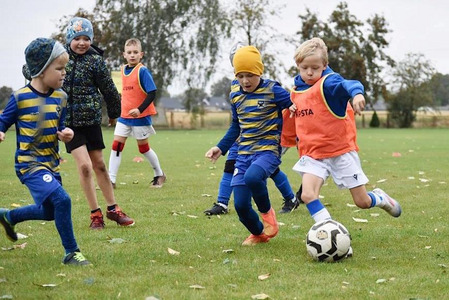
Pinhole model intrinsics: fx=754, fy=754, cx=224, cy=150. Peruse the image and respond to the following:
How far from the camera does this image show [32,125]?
20.0 ft

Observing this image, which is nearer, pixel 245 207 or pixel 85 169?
pixel 245 207

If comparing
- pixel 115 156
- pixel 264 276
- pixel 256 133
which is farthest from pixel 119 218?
pixel 115 156

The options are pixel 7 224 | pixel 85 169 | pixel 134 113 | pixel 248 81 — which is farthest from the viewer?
pixel 134 113

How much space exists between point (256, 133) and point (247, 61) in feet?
2.21

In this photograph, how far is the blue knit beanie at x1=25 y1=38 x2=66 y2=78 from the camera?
6133 millimetres

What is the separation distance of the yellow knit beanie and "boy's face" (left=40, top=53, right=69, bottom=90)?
A: 163 centimetres

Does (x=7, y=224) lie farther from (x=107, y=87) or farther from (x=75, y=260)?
(x=107, y=87)

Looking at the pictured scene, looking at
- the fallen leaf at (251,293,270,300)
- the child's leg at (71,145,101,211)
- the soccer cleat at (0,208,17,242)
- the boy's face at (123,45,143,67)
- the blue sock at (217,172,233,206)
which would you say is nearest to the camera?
the fallen leaf at (251,293,270,300)

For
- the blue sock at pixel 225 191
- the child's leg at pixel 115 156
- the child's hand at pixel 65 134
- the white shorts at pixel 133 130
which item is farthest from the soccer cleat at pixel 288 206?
the child's hand at pixel 65 134

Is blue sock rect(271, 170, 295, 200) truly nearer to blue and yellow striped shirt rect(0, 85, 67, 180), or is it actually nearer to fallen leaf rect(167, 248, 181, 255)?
fallen leaf rect(167, 248, 181, 255)

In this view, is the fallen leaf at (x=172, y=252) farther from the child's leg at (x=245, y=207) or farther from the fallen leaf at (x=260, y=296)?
the fallen leaf at (x=260, y=296)

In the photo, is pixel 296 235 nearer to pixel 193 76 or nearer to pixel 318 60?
pixel 318 60

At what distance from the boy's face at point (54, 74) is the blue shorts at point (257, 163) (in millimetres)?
1872

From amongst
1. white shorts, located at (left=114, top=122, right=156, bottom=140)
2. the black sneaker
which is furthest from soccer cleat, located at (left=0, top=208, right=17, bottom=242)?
white shorts, located at (left=114, top=122, right=156, bottom=140)
